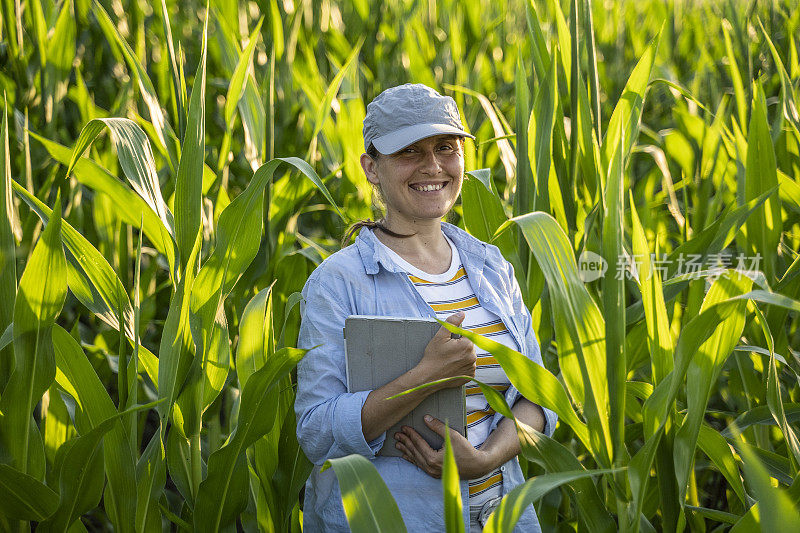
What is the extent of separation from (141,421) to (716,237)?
2.93 ft

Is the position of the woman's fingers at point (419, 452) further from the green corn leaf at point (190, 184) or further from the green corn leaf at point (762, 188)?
the green corn leaf at point (762, 188)

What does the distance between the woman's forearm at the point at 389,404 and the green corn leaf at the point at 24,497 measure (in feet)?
1.08

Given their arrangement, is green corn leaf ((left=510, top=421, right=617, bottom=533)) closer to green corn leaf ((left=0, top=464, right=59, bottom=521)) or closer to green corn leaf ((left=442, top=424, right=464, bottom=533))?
green corn leaf ((left=442, top=424, right=464, bottom=533))

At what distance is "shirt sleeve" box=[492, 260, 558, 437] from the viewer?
3.02 ft

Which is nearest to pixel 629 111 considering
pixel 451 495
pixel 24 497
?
pixel 451 495

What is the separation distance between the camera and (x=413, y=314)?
887mm

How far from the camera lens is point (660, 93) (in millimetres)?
2879

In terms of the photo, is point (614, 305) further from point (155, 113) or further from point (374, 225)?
point (155, 113)

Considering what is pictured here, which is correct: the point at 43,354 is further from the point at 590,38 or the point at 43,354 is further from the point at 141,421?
the point at 590,38

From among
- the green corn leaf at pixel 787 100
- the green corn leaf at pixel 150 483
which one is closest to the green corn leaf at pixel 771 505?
the green corn leaf at pixel 150 483

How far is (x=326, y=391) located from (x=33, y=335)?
0.31m

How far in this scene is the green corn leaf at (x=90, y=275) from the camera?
35.3 inches

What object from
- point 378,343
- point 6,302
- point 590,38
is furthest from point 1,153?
point 590,38

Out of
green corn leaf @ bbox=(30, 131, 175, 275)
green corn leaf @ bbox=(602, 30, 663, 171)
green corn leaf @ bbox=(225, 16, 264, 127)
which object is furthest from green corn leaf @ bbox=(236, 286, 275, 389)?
green corn leaf @ bbox=(602, 30, 663, 171)
